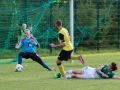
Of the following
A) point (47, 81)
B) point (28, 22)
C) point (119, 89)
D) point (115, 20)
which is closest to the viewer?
point (119, 89)

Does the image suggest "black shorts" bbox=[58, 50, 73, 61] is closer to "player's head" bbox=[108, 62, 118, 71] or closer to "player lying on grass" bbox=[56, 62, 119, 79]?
"player lying on grass" bbox=[56, 62, 119, 79]

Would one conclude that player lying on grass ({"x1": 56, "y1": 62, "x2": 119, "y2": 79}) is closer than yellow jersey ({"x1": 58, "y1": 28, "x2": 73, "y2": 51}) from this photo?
Yes

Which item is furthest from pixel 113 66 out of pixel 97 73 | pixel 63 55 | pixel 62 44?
pixel 63 55

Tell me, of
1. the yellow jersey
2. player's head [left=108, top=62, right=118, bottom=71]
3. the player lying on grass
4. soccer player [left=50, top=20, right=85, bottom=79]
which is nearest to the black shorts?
soccer player [left=50, top=20, right=85, bottom=79]

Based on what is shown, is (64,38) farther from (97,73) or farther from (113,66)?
(113,66)

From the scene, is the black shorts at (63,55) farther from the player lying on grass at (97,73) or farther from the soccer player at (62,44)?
the player lying on grass at (97,73)

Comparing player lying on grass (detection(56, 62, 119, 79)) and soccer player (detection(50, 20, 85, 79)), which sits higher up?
soccer player (detection(50, 20, 85, 79))

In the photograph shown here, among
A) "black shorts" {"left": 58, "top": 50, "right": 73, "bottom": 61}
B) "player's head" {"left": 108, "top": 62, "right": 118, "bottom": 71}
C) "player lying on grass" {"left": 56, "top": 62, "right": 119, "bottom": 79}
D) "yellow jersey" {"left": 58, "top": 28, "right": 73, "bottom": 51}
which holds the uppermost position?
"yellow jersey" {"left": 58, "top": 28, "right": 73, "bottom": 51}

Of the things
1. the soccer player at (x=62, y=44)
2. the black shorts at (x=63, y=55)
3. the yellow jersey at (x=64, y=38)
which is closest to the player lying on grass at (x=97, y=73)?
the soccer player at (x=62, y=44)

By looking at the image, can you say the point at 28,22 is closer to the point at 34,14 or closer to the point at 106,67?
the point at 34,14

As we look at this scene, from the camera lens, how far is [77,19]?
84.5 feet

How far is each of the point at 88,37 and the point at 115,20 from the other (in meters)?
2.37

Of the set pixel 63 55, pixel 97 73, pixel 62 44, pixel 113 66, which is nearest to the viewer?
pixel 113 66

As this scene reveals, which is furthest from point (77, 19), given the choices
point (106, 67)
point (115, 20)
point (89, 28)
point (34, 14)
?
point (106, 67)
